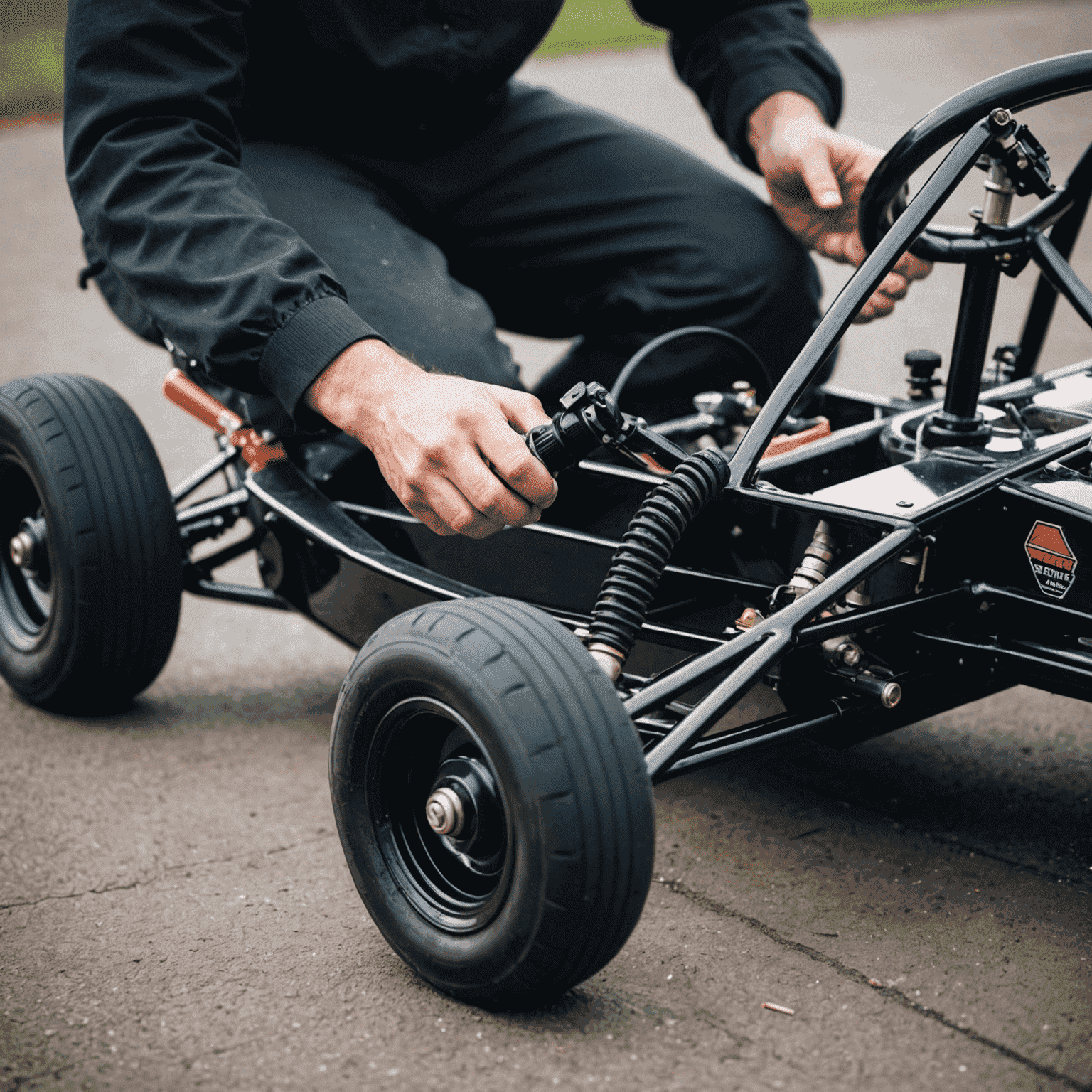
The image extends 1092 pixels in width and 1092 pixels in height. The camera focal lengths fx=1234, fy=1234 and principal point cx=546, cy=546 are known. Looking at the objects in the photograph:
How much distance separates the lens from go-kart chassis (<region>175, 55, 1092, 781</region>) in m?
1.43

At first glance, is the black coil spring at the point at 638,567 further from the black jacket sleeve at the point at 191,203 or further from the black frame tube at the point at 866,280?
the black jacket sleeve at the point at 191,203

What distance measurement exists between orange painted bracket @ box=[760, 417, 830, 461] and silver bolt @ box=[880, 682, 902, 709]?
0.42 m

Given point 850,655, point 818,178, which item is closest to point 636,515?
point 850,655

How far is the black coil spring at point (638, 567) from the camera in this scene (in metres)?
1.35

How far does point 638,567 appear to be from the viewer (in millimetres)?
1354

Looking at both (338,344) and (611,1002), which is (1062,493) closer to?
(611,1002)

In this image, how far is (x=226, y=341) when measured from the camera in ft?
5.52

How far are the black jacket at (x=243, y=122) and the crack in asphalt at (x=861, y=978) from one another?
2.81 feet

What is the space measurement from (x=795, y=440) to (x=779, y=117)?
878 millimetres

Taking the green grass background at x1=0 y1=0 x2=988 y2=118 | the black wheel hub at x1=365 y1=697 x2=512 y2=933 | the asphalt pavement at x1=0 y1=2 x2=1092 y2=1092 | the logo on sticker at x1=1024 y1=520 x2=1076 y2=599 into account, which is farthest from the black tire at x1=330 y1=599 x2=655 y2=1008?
the green grass background at x1=0 y1=0 x2=988 y2=118

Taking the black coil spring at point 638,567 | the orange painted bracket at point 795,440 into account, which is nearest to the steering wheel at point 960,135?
the orange painted bracket at point 795,440

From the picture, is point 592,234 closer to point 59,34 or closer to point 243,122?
point 243,122

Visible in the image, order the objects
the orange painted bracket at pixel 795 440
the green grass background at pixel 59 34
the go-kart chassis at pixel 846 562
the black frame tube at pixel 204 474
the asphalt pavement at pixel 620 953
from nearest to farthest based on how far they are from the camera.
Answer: the asphalt pavement at pixel 620 953 < the go-kart chassis at pixel 846 562 < the orange painted bracket at pixel 795 440 < the black frame tube at pixel 204 474 < the green grass background at pixel 59 34

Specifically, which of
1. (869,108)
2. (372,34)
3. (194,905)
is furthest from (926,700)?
(869,108)
